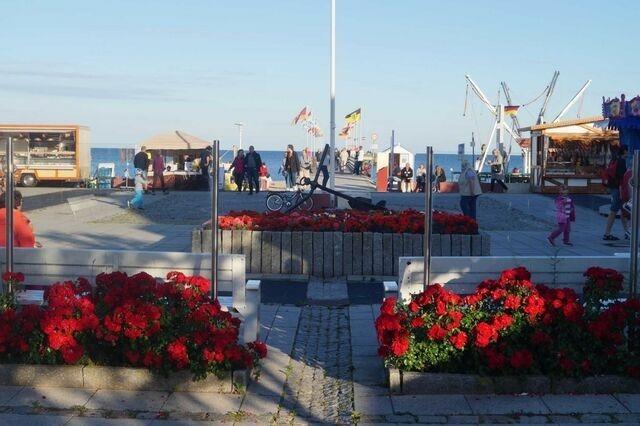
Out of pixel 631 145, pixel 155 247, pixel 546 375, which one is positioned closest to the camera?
pixel 546 375

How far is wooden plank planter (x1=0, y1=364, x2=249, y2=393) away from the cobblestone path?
49 cm

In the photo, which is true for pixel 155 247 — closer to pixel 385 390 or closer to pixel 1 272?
pixel 1 272

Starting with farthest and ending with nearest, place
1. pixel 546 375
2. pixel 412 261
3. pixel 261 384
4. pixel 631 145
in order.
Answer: pixel 631 145 < pixel 412 261 < pixel 261 384 < pixel 546 375

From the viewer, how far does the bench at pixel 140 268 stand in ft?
24.9

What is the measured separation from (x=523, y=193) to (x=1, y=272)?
1107 inches

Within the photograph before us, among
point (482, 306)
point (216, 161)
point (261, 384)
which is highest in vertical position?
point (216, 161)

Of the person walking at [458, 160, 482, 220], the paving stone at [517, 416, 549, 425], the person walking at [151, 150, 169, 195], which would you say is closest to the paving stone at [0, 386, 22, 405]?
the paving stone at [517, 416, 549, 425]

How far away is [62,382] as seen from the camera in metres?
6.70

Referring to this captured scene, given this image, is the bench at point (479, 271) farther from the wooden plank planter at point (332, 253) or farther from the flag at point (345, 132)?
the flag at point (345, 132)

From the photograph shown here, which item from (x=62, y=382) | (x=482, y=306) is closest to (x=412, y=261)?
(x=482, y=306)

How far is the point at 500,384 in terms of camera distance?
21.5 feet

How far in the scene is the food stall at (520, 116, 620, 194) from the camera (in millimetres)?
33281

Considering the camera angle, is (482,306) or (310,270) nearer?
(482,306)

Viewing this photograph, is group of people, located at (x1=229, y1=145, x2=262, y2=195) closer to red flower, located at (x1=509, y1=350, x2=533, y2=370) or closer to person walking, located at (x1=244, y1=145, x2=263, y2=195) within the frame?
person walking, located at (x1=244, y1=145, x2=263, y2=195)
